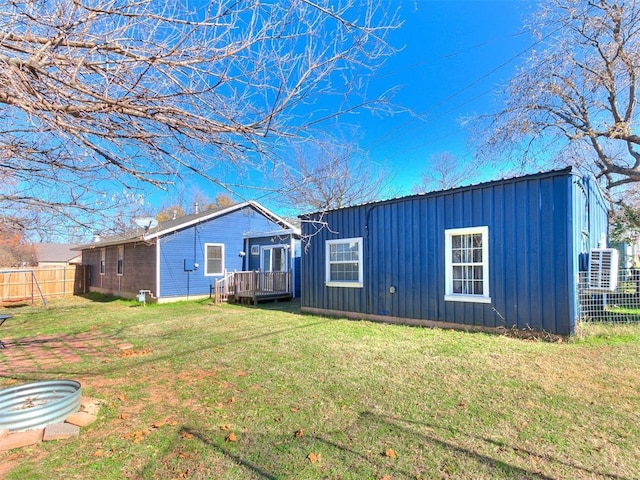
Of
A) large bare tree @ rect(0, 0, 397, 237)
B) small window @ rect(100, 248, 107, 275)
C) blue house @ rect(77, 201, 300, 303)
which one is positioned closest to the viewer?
large bare tree @ rect(0, 0, 397, 237)

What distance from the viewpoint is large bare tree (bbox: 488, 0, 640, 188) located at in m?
10.3

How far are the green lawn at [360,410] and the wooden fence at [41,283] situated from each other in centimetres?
1402

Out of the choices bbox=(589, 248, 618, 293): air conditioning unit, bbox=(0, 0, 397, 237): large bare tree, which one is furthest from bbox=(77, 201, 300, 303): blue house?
bbox=(0, 0, 397, 237): large bare tree

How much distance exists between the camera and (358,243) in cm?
927

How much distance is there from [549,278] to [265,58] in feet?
19.1

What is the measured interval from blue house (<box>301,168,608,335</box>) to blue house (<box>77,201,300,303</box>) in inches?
175

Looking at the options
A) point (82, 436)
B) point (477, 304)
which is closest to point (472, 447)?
point (82, 436)

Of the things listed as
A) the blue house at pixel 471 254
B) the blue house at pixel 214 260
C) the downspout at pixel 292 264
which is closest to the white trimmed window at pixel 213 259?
the blue house at pixel 214 260

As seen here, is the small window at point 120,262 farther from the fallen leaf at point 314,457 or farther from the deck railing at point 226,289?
the fallen leaf at point 314,457

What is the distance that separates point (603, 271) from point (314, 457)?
6.43 metres

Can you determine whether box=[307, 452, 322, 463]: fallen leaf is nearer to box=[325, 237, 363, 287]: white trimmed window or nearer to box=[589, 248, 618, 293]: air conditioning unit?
box=[589, 248, 618, 293]: air conditioning unit

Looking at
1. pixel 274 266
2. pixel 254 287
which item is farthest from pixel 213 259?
pixel 254 287

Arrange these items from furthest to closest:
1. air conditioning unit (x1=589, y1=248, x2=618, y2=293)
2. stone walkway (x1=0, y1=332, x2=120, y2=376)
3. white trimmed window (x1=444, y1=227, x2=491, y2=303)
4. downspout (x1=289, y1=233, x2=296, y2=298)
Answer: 1. downspout (x1=289, y1=233, x2=296, y2=298)
2. white trimmed window (x1=444, y1=227, x2=491, y2=303)
3. air conditioning unit (x1=589, y1=248, x2=618, y2=293)
4. stone walkway (x1=0, y1=332, x2=120, y2=376)

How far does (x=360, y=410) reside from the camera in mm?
3422
